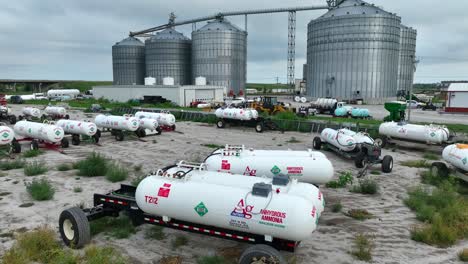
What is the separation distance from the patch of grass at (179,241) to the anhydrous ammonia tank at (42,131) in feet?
49.2

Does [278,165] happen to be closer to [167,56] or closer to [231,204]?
[231,204]

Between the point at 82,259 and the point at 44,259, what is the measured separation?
902mm

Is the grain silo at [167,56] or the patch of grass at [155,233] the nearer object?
the patch of grass at [155,233]

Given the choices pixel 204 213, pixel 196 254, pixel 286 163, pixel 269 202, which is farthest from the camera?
pixel 286 163

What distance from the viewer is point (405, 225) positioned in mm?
10180

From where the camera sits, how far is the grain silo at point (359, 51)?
200ft

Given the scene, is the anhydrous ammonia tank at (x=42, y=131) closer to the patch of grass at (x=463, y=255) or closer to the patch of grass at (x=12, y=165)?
the patch of grass at (x=12, y=165)

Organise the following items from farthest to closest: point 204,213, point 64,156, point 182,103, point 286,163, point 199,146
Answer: point 182,103 → point 199,146 → point 64,156 → point 286,163 → point 204,213

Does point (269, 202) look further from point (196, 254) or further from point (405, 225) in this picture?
point (405, 225)

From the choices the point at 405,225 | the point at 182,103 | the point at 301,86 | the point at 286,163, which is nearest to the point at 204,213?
the point at 286,163

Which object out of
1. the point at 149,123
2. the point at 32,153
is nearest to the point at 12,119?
the point at 149,123

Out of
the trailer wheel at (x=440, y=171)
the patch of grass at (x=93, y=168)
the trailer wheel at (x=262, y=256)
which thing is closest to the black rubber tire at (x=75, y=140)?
the patch of grass at (x=93, y=168)

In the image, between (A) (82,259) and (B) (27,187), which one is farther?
(B) (27,187)

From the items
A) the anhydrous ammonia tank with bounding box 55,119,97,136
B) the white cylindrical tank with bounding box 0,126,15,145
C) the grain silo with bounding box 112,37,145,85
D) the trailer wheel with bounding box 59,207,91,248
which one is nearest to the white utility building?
the grain silo with bounding box 112,37,145,85
